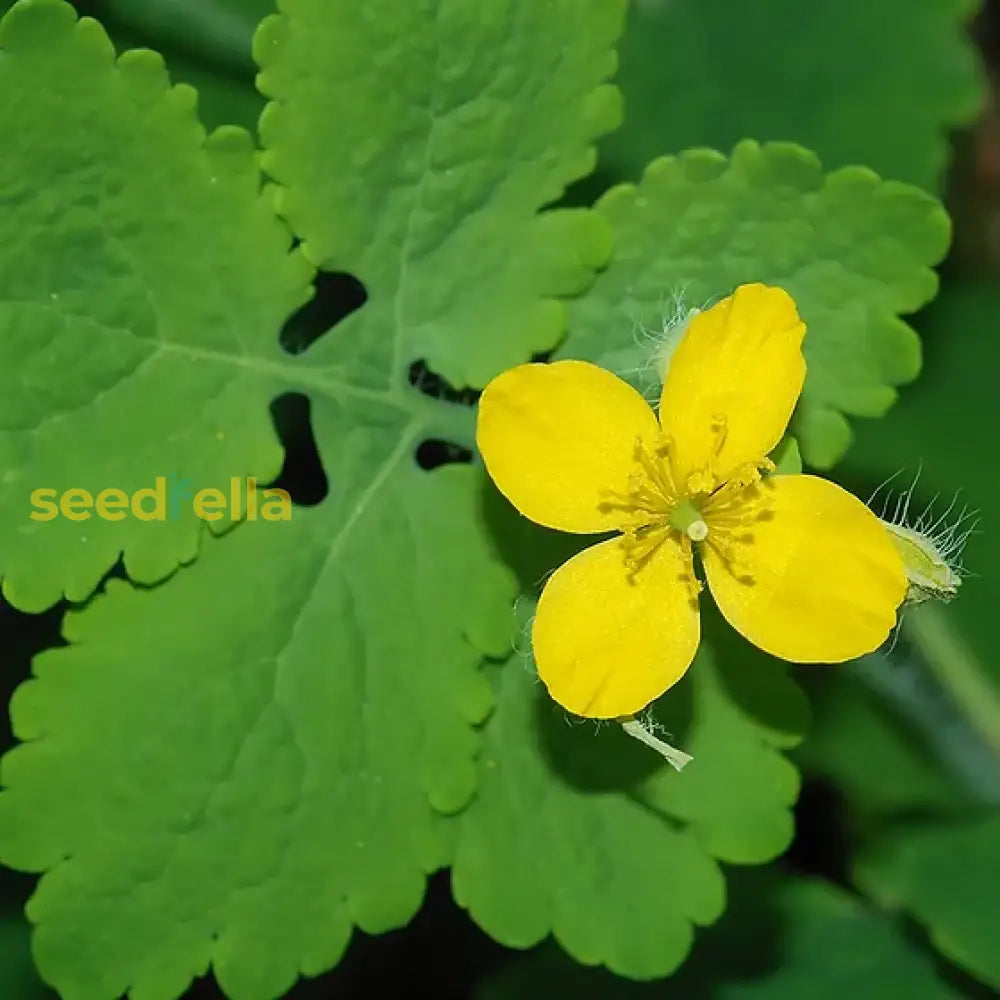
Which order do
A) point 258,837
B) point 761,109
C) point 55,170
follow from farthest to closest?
point 761,109 → point 258,837 → point 55,170

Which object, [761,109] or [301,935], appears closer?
[301,935]

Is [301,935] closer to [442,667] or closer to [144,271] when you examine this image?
[442,667]

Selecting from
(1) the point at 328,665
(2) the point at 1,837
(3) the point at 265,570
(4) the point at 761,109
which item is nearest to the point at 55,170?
(3) the point at 265,570

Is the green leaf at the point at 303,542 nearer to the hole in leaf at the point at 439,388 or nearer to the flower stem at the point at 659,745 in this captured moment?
the hole in leaf at the point at 439,388

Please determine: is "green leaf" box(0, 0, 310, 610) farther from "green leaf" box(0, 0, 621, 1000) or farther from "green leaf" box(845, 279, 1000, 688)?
"green leaf" box(845, 279, 1000, 688)

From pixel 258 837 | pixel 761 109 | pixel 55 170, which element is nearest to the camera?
pixel 55 170

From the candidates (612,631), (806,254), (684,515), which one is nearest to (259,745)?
(612,631)
